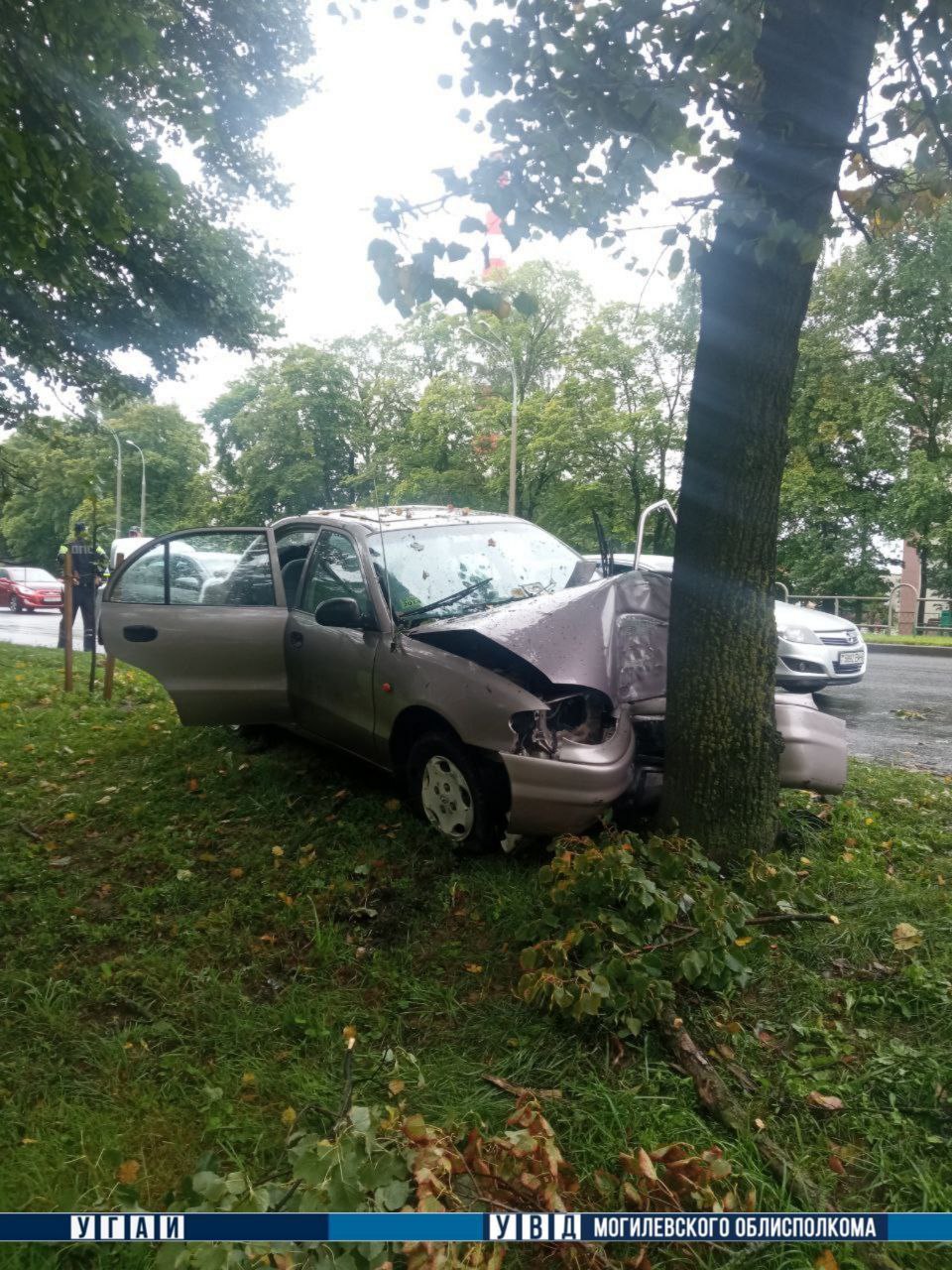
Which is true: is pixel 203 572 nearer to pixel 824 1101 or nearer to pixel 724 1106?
pixel 724 1106

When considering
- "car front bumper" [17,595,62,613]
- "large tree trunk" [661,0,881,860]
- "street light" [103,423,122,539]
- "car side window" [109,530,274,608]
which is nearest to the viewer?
"large tree trunk" [661,0,881,860]

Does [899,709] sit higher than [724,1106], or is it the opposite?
[899,709]

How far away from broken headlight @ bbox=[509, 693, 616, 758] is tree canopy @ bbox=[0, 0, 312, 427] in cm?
388

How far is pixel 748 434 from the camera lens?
3236 millimetres

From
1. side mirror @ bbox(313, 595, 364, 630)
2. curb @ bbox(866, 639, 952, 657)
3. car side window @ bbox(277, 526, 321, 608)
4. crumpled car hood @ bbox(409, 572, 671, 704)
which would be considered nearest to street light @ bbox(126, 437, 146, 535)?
car side window @ bbox(277, 526, 321, 608)

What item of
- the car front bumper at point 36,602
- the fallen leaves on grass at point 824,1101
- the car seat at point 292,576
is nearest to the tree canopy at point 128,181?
the car seat at point 292,576

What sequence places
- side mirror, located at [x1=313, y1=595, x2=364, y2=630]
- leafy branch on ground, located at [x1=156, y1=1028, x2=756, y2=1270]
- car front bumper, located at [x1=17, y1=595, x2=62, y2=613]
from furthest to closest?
1. car front bumper, located at [x1=17, y1=595, x2=62, y2=613]
2. side mirror, located at [x1=313, y1=595, x2=364, y2=630]
3. leafy branch on ground, located at [x1=156, y1=1028, x2=756, y2=1270]

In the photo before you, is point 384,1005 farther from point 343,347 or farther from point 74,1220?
point 343,347

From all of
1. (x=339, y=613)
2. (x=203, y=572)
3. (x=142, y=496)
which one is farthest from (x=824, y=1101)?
(x=142, y=496)

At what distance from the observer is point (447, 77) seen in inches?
150

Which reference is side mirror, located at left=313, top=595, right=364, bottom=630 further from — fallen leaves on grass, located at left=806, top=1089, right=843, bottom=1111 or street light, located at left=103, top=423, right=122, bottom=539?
street light, located at left=103, top=423, right=122, bottom=539

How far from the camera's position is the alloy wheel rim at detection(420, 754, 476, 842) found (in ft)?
12.0

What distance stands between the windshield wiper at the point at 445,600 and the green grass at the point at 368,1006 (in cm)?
100

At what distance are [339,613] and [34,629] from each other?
57.3ft
